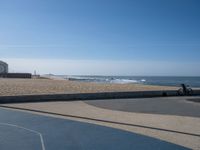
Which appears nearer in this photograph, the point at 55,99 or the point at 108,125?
the point at 108,125

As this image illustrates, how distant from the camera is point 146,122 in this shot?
13.2m

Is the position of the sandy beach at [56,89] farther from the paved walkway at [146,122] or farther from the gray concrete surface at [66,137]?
the gray concrete surface at [66,137]

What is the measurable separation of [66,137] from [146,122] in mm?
3963

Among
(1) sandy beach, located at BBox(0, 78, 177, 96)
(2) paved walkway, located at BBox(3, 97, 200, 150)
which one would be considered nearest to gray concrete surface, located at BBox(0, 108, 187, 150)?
(2) paved walkway, located at BBox(3, 97, 200, 150)

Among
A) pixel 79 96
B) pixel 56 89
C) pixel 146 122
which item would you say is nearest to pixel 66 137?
pixel 146 122

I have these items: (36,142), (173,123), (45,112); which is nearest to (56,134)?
(36,142)

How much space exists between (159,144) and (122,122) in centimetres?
379

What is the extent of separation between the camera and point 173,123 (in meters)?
13.0

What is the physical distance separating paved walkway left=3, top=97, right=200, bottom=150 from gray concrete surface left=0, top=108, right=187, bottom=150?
0.58 metres

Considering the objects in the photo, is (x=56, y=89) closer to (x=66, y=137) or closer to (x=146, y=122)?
(x=146, y=122)

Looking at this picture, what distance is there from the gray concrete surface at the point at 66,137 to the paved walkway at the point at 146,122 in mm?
584

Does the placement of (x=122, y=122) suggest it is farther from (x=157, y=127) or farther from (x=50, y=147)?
(x=50, y=147)

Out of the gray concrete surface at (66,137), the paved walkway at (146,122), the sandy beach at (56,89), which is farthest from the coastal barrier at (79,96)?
the gray concrete surface at (66,137)

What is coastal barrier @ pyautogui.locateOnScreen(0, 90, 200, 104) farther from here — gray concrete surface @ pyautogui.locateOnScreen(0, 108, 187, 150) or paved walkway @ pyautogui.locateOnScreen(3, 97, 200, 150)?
gray concrete surface @ pyautogui.locateOnScreen(0, 108, 187, 150)
